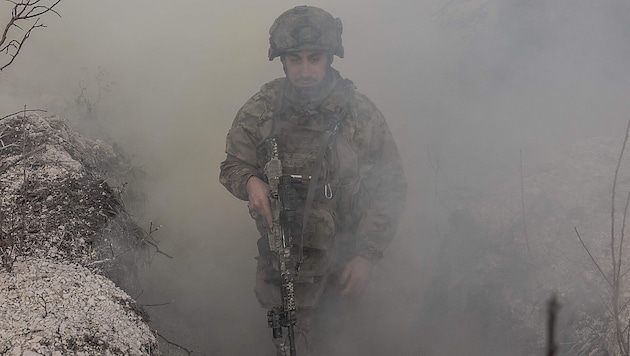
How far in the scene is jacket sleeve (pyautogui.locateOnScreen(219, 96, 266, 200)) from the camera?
121 inches

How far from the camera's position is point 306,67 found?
3.01 m

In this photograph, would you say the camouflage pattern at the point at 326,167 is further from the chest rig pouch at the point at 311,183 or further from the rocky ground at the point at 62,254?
the rocky ground at the point at 62,254

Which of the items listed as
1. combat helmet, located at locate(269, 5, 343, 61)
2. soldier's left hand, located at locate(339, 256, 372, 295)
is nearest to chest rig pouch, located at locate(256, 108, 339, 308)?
soldier's left hand, located at locate(339, 256, 372, 295)

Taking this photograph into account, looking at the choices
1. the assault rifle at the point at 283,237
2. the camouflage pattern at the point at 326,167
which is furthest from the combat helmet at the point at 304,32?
the assault rifle at the point at 283,237

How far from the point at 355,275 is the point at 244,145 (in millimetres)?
963

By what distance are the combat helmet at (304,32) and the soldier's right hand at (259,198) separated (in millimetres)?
730

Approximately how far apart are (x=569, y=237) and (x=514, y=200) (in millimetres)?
520

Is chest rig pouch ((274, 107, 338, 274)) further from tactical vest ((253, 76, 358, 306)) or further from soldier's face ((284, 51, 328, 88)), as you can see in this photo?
soldier's face ((284, 51, 328, 88))

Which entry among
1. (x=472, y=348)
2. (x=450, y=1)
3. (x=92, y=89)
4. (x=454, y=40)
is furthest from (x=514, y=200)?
(x=92, y=89)

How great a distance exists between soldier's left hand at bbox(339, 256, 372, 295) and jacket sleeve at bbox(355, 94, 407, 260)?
49 millimetres

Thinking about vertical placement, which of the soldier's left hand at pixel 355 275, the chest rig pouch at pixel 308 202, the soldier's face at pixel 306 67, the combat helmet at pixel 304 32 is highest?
the combat helmet at pixel 304 32

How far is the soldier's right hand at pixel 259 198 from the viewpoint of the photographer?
2.85 m

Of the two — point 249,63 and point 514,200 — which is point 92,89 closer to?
point 249,63

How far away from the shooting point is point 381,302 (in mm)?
4027
